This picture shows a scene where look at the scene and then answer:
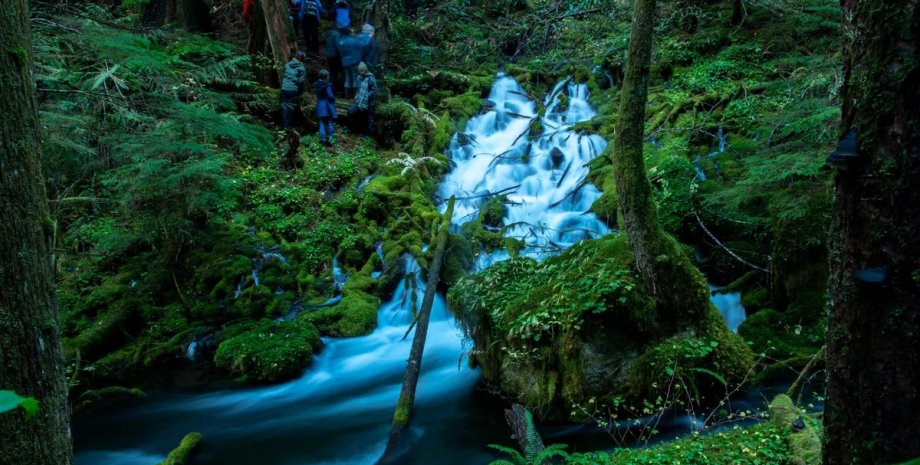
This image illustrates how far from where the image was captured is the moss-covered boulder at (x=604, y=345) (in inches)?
232

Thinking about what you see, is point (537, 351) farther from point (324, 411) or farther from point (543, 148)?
point (543, 148)

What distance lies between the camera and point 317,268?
10.5 meters

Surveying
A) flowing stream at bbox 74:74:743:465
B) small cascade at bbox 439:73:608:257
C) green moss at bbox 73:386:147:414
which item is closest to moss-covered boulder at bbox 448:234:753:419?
flowing stream at bbox 74:74:743:465

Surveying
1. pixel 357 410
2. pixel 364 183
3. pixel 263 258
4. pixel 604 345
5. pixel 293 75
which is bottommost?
pixel 357 410

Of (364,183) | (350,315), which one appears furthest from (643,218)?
(364,183)

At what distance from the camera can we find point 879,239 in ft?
5.90

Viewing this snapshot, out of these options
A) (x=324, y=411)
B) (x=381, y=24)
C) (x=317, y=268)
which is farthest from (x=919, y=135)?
(x=381, y=24)

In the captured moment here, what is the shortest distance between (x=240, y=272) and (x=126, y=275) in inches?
84.8

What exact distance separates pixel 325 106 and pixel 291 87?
2.97 ft

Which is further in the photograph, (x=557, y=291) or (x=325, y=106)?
(x=325, y=106)

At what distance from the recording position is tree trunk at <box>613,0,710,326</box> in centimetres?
557

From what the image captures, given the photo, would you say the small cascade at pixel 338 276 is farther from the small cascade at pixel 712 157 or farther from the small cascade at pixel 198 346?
the small cascade at pixel 712 157

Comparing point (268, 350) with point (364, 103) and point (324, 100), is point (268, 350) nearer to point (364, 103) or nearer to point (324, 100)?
point (324, 100)

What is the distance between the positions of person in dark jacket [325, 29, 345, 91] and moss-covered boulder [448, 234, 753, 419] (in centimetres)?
1092
